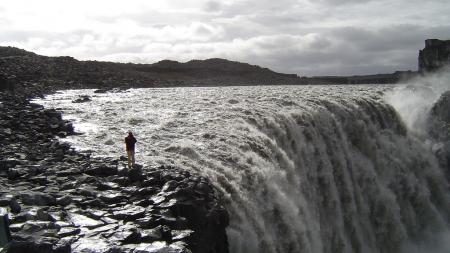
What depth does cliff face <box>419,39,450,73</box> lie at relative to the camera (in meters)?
63.7

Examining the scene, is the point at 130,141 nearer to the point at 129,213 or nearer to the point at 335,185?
the point at 129,213

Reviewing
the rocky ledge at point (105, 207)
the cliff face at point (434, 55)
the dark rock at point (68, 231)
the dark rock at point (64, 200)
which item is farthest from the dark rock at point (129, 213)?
the cliff face at point (434, 55)

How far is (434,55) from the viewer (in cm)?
6588

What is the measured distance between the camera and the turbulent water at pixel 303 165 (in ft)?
46.9

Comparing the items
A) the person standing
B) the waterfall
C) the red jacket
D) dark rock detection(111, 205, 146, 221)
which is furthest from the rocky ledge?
the waterfall

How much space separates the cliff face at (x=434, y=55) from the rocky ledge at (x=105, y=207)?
193 feet

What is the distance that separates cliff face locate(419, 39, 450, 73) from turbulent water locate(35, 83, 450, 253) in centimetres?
3630

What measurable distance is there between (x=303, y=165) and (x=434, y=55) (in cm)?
5483

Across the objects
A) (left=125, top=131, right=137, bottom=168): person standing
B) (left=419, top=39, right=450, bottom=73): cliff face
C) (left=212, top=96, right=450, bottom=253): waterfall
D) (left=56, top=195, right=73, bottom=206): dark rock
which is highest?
(left=419, top=39, right=450, bottom=73): cliff face

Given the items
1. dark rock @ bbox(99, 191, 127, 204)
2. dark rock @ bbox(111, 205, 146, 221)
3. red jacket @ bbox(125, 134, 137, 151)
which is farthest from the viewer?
red jacket @ bbox(125, 134, 137, 151)

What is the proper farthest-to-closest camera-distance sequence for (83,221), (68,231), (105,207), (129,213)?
(105,207)
(129,213)
(83,221)
(68,231)

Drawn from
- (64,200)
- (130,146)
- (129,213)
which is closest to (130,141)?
(130,146)

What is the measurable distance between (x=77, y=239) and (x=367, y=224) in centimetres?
1647

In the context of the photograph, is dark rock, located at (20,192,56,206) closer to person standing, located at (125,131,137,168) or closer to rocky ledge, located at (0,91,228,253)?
rocky ledge, located at (0,91,228,253)
